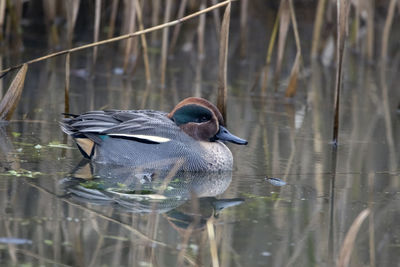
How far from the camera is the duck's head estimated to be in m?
5.67

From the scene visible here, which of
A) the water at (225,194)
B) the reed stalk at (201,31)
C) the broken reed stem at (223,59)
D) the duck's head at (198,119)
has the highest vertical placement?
the reed stalk at (201,31)

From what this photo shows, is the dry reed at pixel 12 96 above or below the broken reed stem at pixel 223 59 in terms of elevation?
below

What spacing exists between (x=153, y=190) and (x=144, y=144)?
2.28 ft

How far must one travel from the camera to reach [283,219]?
4.46m

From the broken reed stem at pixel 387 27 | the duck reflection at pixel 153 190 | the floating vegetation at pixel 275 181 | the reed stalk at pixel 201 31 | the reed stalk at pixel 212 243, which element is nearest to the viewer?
the reed stalk at pixel 212 243

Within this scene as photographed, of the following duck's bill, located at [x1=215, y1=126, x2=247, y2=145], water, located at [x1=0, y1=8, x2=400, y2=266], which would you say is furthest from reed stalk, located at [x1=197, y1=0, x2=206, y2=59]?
duck's bill, located at [x1=215, y1=126, x2=247, y2=145]

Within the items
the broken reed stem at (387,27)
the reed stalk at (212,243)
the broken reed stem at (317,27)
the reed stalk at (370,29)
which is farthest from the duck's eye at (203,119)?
the reed stalk at (370,29)

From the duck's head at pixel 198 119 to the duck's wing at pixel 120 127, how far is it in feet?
0.28

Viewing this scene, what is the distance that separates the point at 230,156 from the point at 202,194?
2.42ft

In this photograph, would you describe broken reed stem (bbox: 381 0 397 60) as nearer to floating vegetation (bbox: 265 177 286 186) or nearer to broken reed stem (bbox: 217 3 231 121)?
broken reed stem (bbox: 217 3 231 121)

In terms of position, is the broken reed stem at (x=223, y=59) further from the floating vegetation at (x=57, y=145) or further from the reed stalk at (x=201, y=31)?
the reed stalk at (x=201, y=31)

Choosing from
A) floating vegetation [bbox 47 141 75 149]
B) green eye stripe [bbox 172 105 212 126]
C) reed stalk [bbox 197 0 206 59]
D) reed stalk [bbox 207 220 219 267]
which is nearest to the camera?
reed stalk [bbox 207 220 219 267]

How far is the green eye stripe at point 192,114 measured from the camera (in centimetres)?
567

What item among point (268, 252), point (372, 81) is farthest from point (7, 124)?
point (372, 81)
